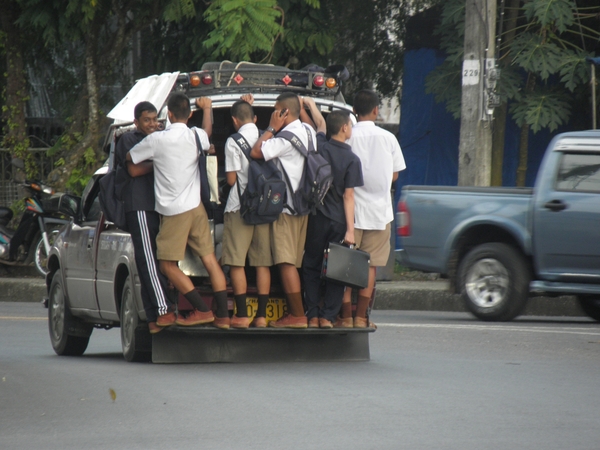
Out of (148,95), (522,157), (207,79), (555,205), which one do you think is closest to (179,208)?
(148,95)

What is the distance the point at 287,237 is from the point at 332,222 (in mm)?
A: 350

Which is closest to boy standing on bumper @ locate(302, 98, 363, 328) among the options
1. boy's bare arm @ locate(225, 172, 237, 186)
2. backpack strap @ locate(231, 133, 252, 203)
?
backpack strap @ locate(231, 133, 252, 203)

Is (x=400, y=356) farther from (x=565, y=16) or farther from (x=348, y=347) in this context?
(x=565, y=16)

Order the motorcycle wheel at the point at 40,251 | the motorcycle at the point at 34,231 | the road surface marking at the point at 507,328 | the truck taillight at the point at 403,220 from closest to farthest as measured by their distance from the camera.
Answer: the road surface marking at the point at 507,328 → the truck taillight at the point at 403,220 → the motorcycle at the point at 34,231 → the motorcycle wheel at the point at 40,251

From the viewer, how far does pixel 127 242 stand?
29.1 ft

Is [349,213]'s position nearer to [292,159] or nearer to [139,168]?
[292,159]

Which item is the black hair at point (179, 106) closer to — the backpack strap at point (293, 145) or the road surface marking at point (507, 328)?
the backpack strap at point (293, 145)

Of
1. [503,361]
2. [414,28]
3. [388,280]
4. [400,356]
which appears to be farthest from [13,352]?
[414,28]

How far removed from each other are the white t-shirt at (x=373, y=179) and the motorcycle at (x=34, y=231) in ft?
26.9

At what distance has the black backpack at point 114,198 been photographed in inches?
334

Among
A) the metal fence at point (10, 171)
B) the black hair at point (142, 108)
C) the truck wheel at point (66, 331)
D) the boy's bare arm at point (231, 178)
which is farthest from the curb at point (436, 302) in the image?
the metal fence at point (10, 171)

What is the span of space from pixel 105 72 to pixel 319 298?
1021 centimetres

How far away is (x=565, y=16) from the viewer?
16.2m

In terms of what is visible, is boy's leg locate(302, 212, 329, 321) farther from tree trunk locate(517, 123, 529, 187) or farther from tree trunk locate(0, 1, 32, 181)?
tree trunk locate(0, 1, 32, 181)
